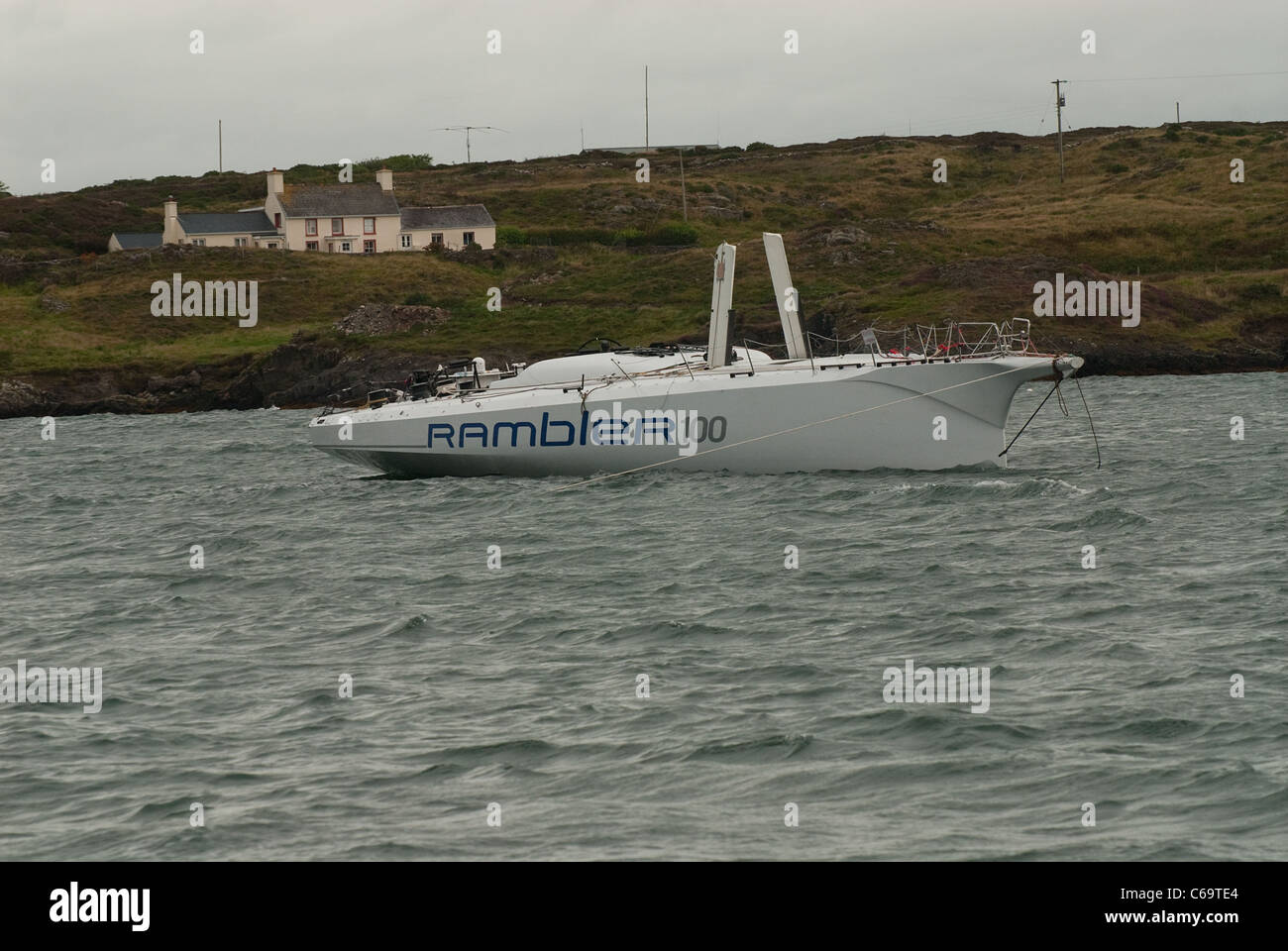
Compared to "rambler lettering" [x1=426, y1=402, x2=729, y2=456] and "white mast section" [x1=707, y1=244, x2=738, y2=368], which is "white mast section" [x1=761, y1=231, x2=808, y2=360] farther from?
"rambler lettering" [x1=426, y1=402, x2=729, y2=456]

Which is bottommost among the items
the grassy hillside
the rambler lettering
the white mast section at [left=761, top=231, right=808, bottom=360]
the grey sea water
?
the grey sea water

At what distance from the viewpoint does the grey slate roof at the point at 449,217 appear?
115 m

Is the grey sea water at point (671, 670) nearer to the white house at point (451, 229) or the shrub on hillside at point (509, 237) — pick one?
the shrub on hillside at point (509, 237)

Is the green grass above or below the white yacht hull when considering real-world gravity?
above

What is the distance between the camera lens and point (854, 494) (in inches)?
1196

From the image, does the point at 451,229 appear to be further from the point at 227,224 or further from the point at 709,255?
the point at 709,255

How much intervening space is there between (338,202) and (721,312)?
8512 centimetres

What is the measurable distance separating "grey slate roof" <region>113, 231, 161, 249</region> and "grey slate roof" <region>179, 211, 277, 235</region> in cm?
221

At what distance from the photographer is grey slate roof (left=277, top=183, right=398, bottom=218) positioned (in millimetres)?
113188

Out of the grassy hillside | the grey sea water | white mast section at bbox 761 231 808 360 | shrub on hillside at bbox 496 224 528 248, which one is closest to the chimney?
the grassy hillside
